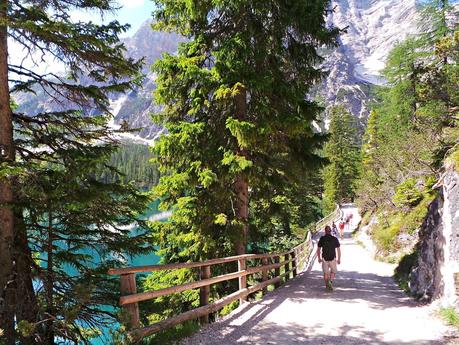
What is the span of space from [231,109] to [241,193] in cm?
233

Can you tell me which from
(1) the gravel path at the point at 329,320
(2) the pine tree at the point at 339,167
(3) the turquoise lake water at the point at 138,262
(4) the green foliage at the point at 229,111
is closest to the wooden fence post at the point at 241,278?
(1) the gravel path at the point at 329,320

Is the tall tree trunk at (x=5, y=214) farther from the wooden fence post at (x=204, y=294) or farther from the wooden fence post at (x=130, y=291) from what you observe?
the wooden fence post at (x=204, y=294)

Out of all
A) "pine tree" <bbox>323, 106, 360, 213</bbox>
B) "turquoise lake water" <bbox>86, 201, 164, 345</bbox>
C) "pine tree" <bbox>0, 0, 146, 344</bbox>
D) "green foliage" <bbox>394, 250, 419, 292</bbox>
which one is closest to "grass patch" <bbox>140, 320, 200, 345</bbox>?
"turquoise lake water" <bbox>86, 201, 164, 345</bbox>

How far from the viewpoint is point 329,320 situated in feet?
23.0

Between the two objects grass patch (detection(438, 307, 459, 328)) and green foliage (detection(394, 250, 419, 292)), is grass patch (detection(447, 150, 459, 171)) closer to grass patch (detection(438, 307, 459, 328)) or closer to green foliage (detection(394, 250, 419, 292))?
grass patch (detection(438, 307, 459, 328))

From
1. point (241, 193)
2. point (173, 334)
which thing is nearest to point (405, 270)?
point (241, 193)

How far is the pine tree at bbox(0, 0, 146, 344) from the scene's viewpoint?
16.2 feet

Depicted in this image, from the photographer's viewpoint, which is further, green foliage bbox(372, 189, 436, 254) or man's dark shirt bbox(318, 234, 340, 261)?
green foliage bbox(372, 189, 436, 254)

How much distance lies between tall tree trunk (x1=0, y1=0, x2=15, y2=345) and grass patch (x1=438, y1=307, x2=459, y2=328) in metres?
6.44

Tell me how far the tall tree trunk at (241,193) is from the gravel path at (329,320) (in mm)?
1564

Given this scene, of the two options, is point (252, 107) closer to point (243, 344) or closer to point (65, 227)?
point (65, 227)

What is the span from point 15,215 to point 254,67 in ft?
22.8

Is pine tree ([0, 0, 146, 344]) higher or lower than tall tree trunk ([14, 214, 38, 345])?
higher

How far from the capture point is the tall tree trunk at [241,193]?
10031 mm
